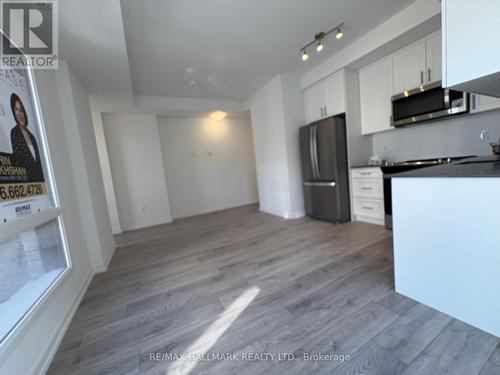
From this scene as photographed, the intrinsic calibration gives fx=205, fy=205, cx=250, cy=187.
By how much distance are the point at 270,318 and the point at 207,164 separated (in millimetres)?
4374

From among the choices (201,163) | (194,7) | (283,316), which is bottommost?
(283,316)

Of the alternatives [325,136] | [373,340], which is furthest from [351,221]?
[373,340]

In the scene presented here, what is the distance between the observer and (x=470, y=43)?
112 centimetres

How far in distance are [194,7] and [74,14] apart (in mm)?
998

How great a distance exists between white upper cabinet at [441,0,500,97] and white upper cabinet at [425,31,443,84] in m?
1.63

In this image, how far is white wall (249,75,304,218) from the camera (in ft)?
12.3

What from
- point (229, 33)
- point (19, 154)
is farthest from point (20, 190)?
point (229, 33)

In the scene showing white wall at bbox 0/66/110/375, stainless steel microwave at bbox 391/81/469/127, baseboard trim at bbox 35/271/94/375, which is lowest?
baseboard trim at bbox 35/271/94/375

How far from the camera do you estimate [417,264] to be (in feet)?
4.90

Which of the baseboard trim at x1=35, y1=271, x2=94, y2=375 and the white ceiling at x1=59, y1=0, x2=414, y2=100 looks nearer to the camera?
the baseboard trim at x1=35, y1=271, x2=94, y2=375

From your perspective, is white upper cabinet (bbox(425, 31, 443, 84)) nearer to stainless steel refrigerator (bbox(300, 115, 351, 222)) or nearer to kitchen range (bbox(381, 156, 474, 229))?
kitchen range (bbox(381, 156, 474, 229))

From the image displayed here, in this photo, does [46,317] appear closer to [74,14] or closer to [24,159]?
[24,159]

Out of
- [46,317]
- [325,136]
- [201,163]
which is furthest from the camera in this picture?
[201,163]

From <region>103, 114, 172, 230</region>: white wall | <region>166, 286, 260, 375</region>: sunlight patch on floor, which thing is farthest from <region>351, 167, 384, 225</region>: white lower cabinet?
A: <region>103, 114, 172, 230</region>: white wall
